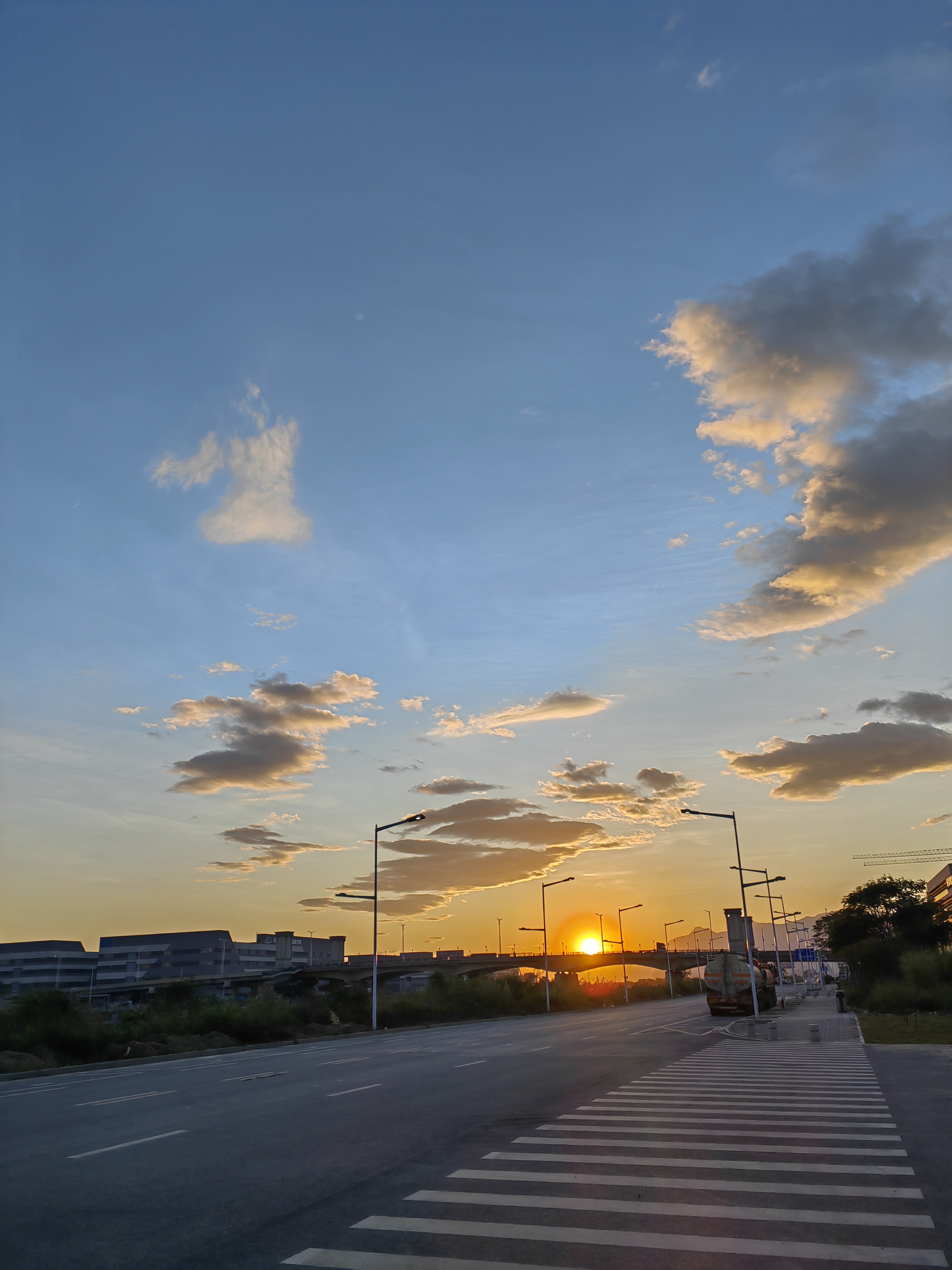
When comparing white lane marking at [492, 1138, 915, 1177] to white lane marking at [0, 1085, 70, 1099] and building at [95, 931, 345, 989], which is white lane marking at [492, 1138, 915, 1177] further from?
building at [95, 931, 345, 989]

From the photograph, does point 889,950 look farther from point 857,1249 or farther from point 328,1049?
point 857,1249

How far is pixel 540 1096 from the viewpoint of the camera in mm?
17094

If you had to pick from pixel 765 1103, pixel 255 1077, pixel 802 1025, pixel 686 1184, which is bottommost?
pixel 802 1025

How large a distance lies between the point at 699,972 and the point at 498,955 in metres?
52.6

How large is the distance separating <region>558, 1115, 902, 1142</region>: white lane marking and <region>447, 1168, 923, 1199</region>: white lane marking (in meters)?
2.87

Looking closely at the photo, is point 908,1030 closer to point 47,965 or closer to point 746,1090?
point 746,1090

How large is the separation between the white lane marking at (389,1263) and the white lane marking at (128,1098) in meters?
12.3

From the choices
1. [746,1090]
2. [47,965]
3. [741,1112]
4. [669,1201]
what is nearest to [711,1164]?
[669,1201]

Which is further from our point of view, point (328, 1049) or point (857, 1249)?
point (328, 1049)

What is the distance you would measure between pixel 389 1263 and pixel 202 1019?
35992 mm

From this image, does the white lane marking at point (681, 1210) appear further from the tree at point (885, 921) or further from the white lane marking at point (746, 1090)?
the tree at point (885, 921)

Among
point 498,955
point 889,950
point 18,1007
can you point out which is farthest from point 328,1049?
point 498,955

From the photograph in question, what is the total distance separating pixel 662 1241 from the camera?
7434mm

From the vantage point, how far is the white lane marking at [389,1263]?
680 centimetres
